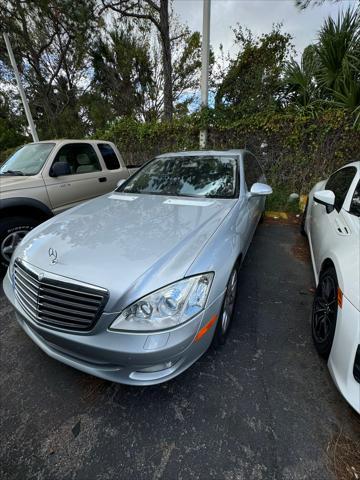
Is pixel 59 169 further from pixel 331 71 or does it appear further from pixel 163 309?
pixel 331 71

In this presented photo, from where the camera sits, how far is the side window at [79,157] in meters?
3.59

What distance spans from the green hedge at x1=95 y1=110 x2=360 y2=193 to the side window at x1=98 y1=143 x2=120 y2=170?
298cm

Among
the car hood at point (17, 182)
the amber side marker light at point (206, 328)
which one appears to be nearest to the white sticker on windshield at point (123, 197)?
the car hood at point (17, 182)

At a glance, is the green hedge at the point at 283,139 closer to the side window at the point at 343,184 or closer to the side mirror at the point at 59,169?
the side window at the point at 343,184

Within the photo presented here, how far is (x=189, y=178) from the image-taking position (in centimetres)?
272

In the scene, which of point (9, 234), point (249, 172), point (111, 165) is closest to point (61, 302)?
point (9, 234)

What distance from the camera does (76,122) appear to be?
15.9 metres

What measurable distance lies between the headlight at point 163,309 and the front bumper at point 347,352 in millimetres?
892

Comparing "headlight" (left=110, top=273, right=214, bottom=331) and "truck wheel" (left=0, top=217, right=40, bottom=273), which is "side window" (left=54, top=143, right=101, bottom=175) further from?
"headlight" (left=110, top=273, right=214, bottom=331)

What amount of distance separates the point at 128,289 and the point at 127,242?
1.50 feet

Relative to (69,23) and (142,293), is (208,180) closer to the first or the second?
(142,293)

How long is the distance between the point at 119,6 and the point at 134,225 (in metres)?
10.7

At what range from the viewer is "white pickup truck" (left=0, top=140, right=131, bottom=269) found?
2916 mm

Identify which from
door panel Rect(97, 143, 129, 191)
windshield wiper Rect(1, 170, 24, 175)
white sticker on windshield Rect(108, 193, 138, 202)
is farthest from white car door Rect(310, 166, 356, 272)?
windshield wiper Rect(1, 170, 24, 175)
